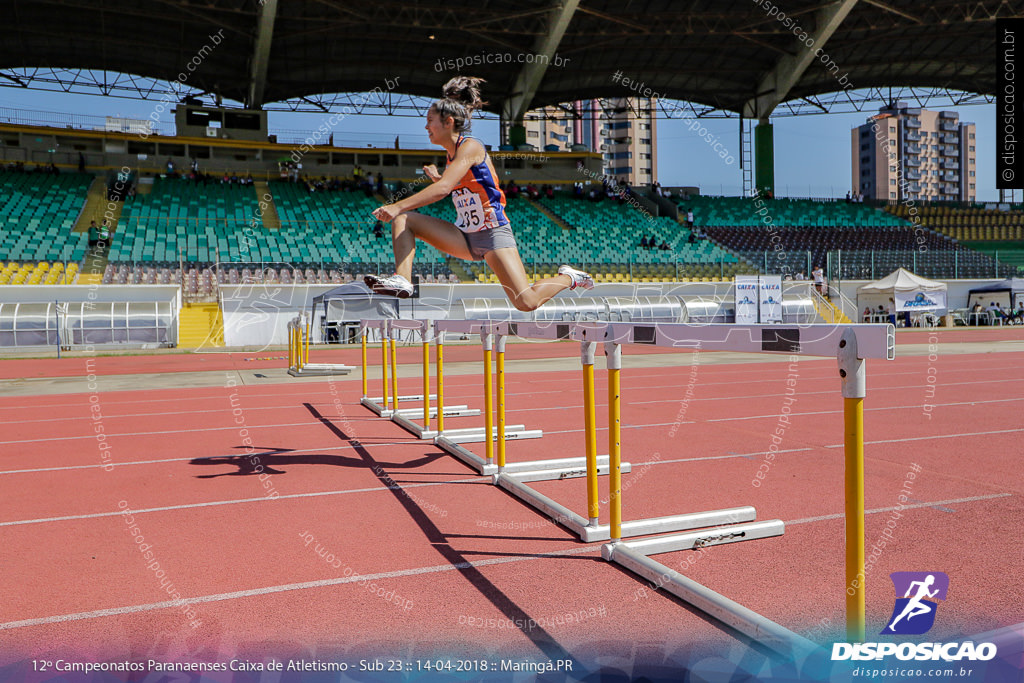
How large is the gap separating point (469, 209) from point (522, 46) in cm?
3133

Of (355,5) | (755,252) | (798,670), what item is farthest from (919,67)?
(798,670)

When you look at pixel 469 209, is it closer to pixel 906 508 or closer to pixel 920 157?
pixel 906 508

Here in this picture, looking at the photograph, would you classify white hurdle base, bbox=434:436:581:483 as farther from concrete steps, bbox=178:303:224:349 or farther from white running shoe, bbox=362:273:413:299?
concrete steps, bbox=178:303:224:349

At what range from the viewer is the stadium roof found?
28859mm

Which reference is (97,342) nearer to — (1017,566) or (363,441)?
(363,441)

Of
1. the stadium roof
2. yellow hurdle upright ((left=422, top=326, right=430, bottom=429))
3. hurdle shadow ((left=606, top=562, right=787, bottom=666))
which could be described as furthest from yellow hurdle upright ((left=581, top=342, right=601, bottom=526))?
the stadium roof

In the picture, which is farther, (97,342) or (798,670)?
(97,342)

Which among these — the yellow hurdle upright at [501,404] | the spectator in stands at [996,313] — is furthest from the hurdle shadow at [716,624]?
the spectator in stands at [996,313]

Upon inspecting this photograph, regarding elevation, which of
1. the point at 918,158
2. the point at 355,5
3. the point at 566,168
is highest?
the point at 918,158

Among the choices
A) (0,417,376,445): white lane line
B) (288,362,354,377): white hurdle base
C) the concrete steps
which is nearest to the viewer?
(0,417,376,445): white lane line

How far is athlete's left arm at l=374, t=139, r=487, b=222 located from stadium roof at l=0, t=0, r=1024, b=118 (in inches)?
1001

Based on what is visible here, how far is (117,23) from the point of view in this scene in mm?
29953

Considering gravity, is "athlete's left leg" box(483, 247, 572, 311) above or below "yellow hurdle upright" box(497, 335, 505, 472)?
above

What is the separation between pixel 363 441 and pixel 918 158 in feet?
456
